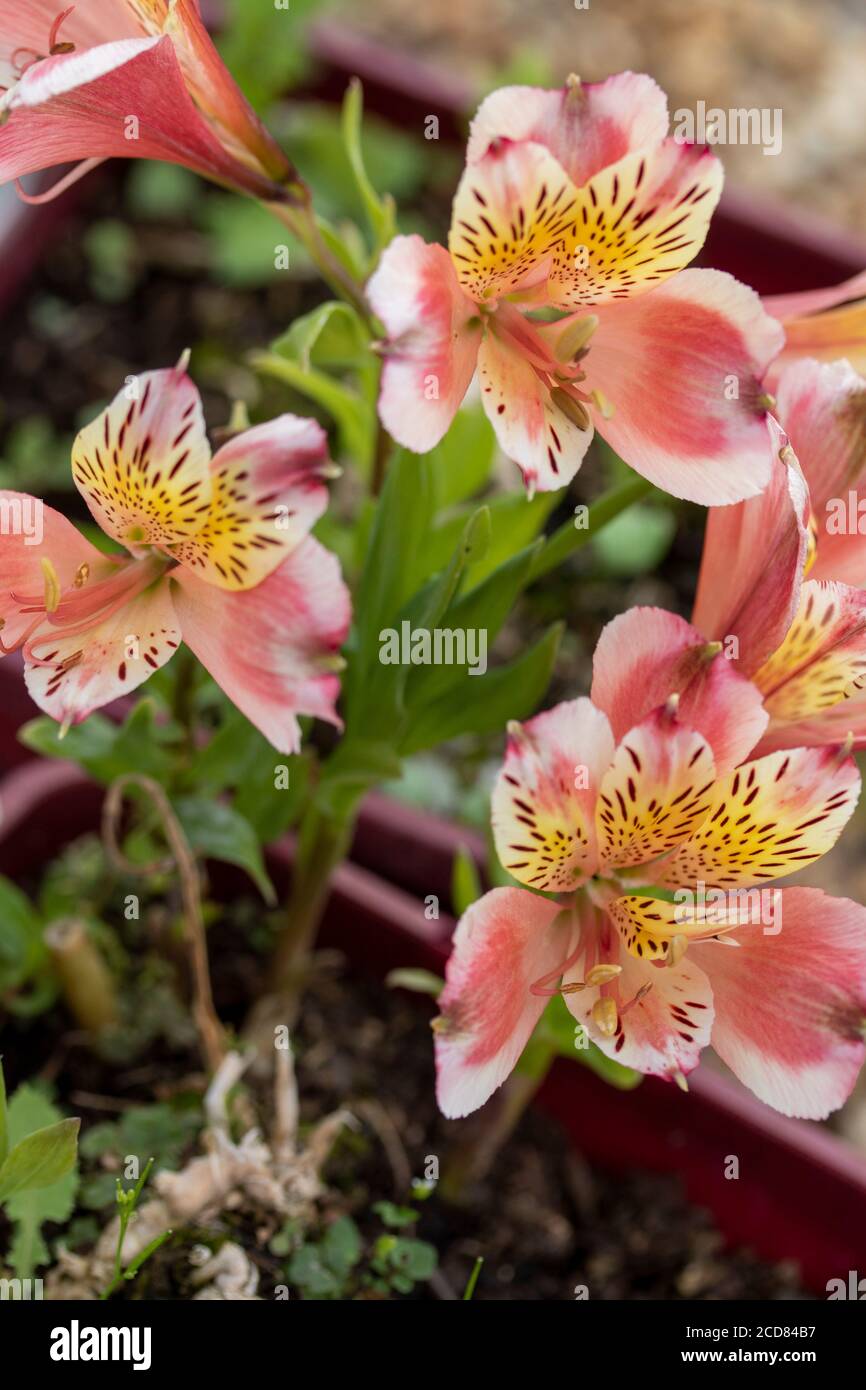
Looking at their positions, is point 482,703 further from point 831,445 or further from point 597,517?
point 831,445

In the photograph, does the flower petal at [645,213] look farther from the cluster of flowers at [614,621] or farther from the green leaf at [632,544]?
the green leaf at [632,544]

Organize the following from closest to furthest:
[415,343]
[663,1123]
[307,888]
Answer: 1. [415,343]
2. [307,888]
3. [663,1123]

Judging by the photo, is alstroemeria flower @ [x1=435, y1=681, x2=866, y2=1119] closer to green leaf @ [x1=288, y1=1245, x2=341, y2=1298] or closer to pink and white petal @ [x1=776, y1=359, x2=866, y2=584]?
pink and white petal @ [x1=776, y1=359, x2=866, y2=584]

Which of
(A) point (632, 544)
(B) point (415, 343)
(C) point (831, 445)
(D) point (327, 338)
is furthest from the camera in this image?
(A) point (632, 544)

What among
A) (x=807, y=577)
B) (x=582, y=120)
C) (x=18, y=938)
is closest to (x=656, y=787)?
(x=807, y=577)

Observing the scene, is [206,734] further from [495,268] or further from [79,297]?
[79,297]

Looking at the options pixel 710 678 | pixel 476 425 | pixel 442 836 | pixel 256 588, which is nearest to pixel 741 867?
pixel 710 678

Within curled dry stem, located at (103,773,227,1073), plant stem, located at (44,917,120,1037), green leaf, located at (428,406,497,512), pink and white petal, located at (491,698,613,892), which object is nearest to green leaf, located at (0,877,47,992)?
plant stem, located at (44,917,120,1037)
